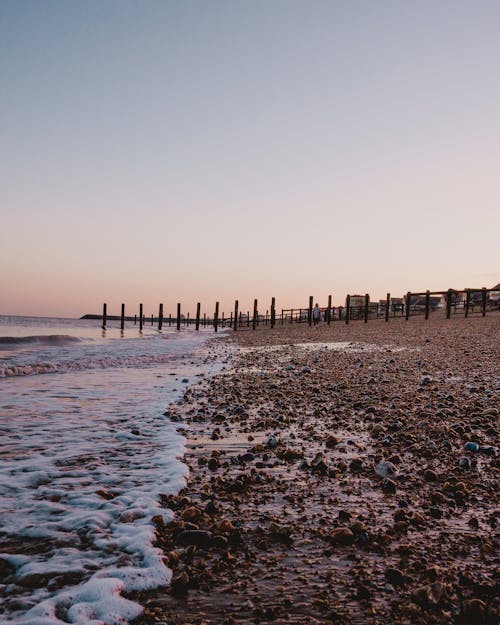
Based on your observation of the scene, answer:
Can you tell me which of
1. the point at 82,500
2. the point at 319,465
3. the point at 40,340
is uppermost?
the point at 319,465

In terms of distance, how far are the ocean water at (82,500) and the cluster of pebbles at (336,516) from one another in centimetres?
18

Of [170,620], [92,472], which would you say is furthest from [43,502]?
[170,620]

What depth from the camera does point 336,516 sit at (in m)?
2.84

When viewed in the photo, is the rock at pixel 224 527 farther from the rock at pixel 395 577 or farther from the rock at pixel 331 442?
the rock at pixel 331 442

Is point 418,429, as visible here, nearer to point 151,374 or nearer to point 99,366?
point 151,374

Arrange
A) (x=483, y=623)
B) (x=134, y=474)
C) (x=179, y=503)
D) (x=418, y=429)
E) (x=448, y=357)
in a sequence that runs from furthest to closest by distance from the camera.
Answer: (x=448, y=357), (x=418, y=429), (x=134, y=474), (x=179, y=503), (x=483, y=623)

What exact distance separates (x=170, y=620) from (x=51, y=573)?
2.48 feet

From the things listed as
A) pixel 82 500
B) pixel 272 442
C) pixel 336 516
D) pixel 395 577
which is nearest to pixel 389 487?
pixel 336 516

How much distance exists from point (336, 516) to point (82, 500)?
67.2 inches

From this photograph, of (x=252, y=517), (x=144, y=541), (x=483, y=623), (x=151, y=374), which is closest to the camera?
(x=483, y=623)

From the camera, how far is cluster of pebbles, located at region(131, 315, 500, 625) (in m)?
1.96

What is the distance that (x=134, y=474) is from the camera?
373 cm

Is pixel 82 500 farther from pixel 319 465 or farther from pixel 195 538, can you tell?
pixel 319 465

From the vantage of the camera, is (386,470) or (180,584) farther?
(386,470)
